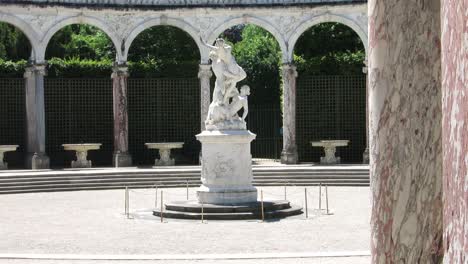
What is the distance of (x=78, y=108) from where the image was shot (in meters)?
31.9

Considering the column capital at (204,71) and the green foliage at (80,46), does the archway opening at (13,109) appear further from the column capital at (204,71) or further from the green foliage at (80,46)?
the green foliage at (80,46)

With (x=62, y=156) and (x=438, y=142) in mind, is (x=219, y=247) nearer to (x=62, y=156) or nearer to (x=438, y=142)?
(x=438, y=142)

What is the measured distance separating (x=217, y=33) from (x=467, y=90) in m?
29.0

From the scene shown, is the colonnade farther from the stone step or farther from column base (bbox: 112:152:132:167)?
the stone step

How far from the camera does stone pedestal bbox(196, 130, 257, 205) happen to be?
17234mm

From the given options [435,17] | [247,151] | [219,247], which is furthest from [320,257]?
[435,17]

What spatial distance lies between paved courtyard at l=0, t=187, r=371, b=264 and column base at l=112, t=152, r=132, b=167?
991 cm

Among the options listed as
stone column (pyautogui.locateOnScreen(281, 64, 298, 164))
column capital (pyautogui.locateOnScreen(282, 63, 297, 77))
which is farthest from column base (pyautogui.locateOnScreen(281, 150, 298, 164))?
column capital (pyautogui.locateOnScreen(282, 63, 297, 77))

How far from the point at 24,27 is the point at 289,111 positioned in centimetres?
1056

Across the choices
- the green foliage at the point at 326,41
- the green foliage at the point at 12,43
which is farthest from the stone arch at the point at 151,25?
the green foliage at the point at 12,43

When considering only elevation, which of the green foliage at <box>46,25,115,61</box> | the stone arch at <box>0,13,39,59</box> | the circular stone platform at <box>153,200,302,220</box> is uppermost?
the green foliage at <box>46,25,115,61</box>

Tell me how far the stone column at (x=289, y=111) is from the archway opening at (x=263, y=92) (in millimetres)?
3502

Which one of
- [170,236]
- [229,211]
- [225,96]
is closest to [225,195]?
[229,211]

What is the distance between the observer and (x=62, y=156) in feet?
104
